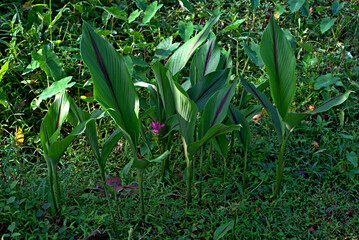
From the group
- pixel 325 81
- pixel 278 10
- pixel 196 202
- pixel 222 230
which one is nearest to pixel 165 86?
pixel 196 202

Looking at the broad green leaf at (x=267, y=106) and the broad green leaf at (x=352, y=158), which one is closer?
the broad green leaf at (x=267, y=106)

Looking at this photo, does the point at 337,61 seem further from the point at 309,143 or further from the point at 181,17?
the point at 181,17

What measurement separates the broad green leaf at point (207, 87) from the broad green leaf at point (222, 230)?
1.81ft

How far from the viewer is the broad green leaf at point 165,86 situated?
6.04 feet

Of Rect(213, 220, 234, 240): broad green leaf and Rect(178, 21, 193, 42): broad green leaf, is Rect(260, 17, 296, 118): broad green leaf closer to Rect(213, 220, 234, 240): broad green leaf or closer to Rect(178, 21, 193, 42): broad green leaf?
Rect(213, 220, 234, 240): broad green leaf

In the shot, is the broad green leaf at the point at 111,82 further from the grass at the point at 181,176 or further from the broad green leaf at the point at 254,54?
the broad green leaf at the point at 254,54

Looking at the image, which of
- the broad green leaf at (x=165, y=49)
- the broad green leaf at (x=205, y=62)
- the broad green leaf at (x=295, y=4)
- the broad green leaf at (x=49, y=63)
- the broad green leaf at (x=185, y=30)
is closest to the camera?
the broad green leaf at (x=205, y=62)

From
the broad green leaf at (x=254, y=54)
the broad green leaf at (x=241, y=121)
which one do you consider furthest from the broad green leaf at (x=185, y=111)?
the broad green leaf at (x=254, y=54)

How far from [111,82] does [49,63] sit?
36.3 inches

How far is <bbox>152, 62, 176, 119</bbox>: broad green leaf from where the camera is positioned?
1.84 meters

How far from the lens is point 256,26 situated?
10.7 ft

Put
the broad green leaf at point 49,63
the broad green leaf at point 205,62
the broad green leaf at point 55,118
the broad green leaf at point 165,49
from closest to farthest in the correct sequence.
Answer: the broad green leaf at point 55,118, the broad green leaf at point 205,62, the broad green leaf at point 49,63, the broad green leaf at point 165,49

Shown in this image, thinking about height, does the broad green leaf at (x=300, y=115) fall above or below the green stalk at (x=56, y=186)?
above

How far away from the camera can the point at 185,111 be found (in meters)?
1.78
